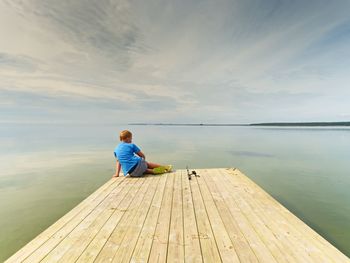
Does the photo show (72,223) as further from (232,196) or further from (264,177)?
(264,177)

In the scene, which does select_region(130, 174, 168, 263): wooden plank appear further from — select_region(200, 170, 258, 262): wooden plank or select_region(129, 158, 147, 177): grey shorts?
select_region(129, 158, 147, 177): grey shorts

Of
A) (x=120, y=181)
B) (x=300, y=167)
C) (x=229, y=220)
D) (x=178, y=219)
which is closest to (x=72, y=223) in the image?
(x=178, y=219)

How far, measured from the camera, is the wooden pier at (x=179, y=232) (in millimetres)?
2238

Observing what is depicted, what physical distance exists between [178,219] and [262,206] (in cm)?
182

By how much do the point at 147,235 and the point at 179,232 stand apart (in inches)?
19.5

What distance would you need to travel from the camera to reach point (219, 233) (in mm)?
2695

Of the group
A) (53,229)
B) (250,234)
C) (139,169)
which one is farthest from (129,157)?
(250,234)

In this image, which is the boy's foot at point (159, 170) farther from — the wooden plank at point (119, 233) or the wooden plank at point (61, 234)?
the wooden plank at point (61, 234)

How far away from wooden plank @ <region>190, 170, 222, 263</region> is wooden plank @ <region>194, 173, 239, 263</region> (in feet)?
0.20

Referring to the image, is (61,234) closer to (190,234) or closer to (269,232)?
(190,234)

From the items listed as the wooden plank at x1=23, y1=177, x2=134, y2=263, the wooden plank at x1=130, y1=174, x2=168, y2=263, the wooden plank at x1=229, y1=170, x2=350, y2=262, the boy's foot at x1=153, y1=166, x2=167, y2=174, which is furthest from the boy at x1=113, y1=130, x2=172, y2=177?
the wooden plank at x1=229, y1=170, x2=350, y2=262

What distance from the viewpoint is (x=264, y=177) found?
9.03 m

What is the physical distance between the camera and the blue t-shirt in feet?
17.6

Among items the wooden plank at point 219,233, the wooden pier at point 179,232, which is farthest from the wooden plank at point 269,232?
the wooden plank at point 219,233
